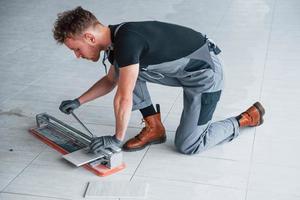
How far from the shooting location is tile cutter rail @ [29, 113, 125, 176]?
2506 mm

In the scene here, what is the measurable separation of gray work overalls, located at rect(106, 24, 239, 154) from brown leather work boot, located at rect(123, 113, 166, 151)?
11 centimetres

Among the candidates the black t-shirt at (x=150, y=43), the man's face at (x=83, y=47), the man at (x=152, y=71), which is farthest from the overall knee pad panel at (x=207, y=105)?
the man's face at (x=83, y=47)

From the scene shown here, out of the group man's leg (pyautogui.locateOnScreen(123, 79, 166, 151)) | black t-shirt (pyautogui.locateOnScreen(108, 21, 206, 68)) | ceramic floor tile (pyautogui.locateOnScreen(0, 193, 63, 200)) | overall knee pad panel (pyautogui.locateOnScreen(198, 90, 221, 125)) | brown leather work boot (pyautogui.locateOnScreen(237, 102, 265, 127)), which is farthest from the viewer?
brown leather work boot (pyautogui.locateOnScreen(237, 102, 265, 127))

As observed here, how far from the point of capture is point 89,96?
270cm

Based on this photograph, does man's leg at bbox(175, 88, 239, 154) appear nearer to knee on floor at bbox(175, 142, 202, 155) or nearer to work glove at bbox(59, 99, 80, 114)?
knee on floor at bbox(175, 142, 202, 155)

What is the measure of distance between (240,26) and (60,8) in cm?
237

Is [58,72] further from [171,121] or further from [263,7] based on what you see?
[263,7]

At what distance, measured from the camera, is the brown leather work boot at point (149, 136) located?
2758mm

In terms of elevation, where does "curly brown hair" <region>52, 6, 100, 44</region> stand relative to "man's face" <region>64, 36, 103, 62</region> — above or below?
above

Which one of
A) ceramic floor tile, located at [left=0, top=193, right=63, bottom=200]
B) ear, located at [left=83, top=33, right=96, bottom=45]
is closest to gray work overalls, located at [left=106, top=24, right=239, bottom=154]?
ear, located at [left=83, top=33, right=96, bottom=45]

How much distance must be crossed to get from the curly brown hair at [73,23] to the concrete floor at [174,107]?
2.52 ft

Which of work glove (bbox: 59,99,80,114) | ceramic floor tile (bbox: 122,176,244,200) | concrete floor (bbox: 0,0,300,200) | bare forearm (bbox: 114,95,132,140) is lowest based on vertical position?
concrete floor (bbox: 0,0,300,200)

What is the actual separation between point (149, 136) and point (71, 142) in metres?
0.47

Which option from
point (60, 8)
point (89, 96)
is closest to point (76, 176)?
point (89, 96)
